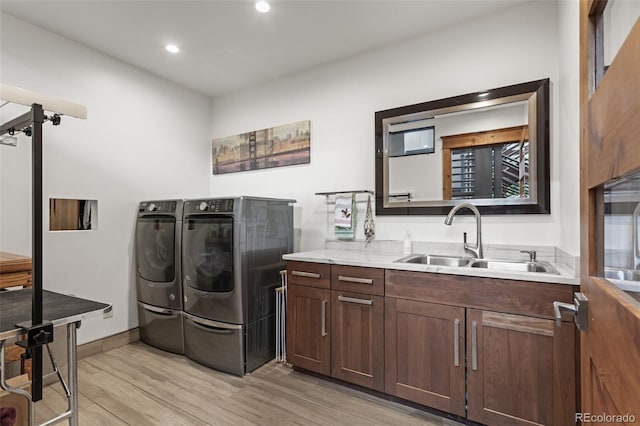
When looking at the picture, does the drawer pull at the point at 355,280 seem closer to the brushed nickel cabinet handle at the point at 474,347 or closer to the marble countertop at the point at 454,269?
the marble countertop at the point at 454,269

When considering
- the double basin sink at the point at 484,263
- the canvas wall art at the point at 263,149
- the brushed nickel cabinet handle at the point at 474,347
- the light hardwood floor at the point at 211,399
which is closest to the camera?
the brushed nickel cabinet handle at the point at 474,347

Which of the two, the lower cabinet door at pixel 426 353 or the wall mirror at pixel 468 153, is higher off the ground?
the wall mirror at pixel 468 153

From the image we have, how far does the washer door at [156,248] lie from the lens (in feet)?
9.18

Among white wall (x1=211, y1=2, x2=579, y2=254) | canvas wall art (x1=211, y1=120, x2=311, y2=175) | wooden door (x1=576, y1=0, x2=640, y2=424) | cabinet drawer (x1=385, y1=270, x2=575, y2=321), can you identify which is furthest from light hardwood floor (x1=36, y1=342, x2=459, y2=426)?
canvas wall art (x1=211, y1=120, x2=311, y2=175)

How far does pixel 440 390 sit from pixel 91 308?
1.83 metres

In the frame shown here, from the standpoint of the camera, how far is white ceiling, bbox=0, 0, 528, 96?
219 centimetres

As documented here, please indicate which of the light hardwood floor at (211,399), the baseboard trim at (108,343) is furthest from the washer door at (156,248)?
the light hardwood floor at (211,399)

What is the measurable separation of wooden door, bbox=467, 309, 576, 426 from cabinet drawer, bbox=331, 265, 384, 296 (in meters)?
0.55

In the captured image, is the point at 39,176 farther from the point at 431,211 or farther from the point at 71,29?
the point at 431,211

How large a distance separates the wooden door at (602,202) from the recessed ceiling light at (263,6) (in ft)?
6.33

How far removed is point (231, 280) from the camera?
95.8 inches

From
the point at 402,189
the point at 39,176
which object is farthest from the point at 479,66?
the point at 39,176

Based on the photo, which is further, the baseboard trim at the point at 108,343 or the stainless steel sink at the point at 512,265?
the baseboard trim at the point at 108,343

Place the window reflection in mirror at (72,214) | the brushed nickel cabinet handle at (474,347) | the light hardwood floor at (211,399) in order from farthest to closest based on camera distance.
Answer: the window reflection in mirror at (72,214) → the light hardwood floor at (211,399) → the brushed nickel cabinet handle at (474,347)
